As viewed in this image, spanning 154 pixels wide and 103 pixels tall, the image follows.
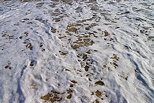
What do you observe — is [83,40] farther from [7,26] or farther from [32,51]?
[7,26]

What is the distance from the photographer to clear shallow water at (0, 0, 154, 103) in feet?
9.21

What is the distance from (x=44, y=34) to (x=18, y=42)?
72 centimetres

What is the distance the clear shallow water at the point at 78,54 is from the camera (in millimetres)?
2807

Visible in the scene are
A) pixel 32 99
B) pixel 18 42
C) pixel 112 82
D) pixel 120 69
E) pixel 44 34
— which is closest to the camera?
pixel 32 99

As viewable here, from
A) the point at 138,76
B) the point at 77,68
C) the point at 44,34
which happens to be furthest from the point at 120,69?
the point at 44,34

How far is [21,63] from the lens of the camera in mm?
3475

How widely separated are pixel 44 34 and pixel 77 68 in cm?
169

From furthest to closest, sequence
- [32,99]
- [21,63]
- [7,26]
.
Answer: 1. [7,26]
2. [21,63]
3. [32,99]

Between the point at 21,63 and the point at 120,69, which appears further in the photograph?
the point at 21,63

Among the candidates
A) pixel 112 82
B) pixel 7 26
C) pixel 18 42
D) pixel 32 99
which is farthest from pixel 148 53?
pixel 7 26

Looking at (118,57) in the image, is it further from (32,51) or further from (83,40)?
(32,51)

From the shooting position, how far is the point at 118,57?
3553mm

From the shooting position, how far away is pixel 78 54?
371 centimetres

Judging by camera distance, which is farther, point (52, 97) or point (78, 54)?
point (78, 54)
